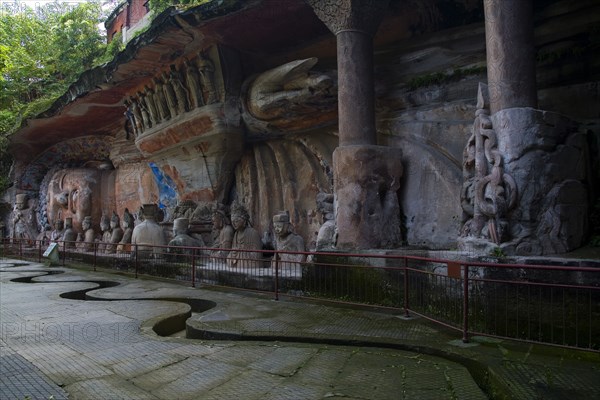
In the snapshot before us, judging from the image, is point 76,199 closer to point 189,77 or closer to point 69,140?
point 69,140

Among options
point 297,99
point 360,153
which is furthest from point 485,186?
point 297,99

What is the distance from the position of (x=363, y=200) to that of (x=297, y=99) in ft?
11.2

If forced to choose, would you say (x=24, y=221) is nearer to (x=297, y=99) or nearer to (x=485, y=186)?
(x=297, y=99)

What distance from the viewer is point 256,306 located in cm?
634

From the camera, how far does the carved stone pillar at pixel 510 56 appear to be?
5582 millimetres

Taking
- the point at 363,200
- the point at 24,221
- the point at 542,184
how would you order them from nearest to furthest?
the point at 542,184, the point at 363,200, the point at 24,221

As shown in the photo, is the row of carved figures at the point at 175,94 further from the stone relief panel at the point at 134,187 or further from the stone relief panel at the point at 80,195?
the stone relief panel at the point at 80,195

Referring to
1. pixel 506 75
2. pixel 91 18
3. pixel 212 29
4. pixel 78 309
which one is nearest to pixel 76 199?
pixel 91 18

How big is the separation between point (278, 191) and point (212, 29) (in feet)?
14.1

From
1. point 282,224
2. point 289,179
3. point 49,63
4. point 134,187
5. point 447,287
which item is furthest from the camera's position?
point 49,63

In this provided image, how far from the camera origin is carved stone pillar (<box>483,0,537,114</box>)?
5582 mm

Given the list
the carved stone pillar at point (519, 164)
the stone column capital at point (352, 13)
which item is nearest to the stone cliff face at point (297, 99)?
the carved stone pillar at point (519, 164)

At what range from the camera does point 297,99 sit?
9.73m

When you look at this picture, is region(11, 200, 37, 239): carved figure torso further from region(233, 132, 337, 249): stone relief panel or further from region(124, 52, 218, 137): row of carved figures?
region(233, 132, 337, 249): stone relief panel
